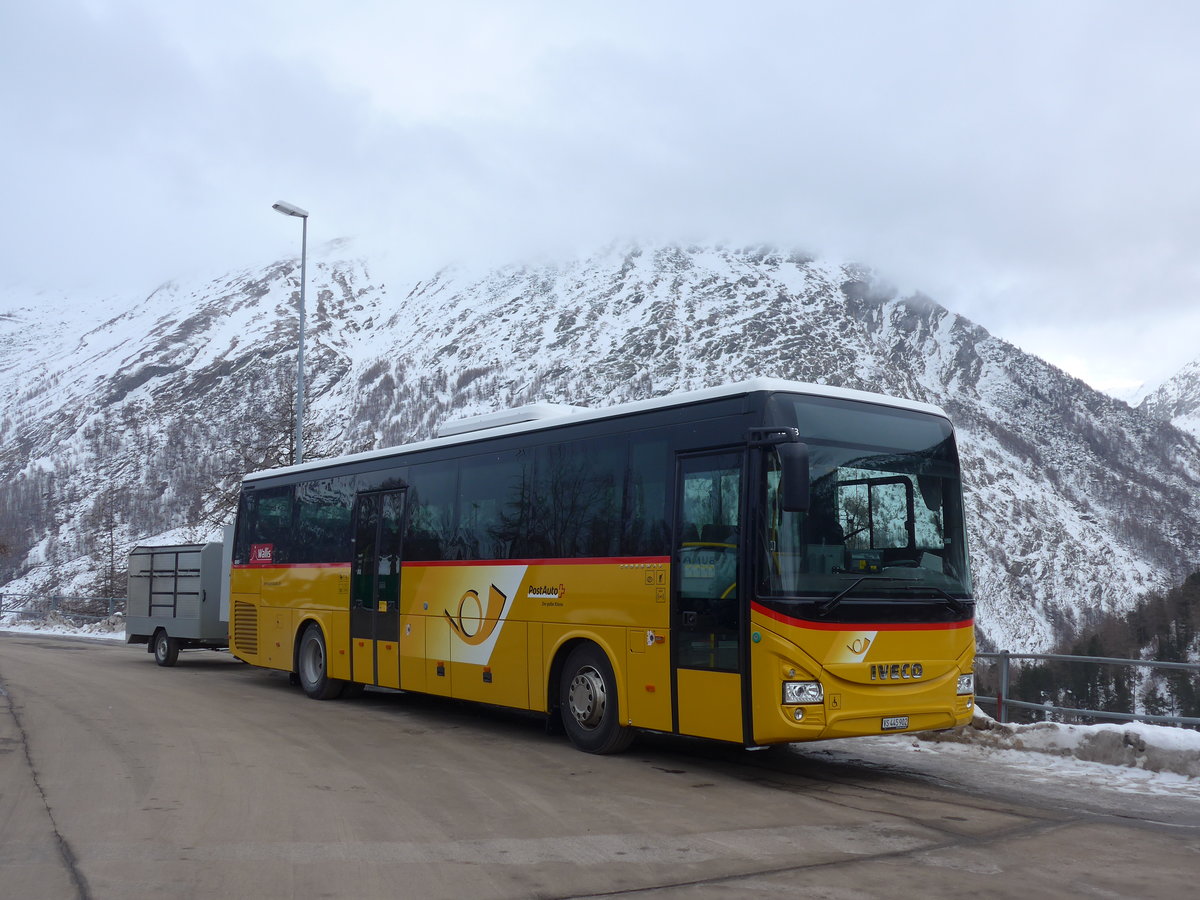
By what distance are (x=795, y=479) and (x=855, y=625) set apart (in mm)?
1376

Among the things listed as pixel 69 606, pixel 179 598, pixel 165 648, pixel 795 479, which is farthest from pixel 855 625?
pixel 69 606

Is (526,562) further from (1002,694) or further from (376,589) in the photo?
(1002,694)

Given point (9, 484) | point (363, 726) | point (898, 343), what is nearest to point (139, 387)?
point (9, 484)

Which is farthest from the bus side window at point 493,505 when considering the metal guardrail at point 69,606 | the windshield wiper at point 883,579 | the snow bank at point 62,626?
the metal guardrail at point 69,606

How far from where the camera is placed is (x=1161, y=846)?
6.83 metres

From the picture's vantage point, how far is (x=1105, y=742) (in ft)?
32.3

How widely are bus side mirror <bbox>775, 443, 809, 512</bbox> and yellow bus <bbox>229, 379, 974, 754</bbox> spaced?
0.01m

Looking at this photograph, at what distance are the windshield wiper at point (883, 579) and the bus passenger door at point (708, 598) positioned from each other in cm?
65

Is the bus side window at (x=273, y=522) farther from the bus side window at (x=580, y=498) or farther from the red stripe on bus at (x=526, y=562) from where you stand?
the bus side window at (x=580, y=498)

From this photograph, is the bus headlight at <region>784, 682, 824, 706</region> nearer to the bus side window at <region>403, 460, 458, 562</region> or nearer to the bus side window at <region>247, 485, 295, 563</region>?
the bus side window at <region>403, 460, 458, 562</region>

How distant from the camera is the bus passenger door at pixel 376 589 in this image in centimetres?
1336

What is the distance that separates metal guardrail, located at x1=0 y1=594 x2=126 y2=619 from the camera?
1455 inches

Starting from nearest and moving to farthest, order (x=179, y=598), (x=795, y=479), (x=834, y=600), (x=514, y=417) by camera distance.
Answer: (x=795, y=479), (x=834, y=600), (x=514, y=417), (x=179, y=598)

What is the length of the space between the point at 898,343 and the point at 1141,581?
67.1m
